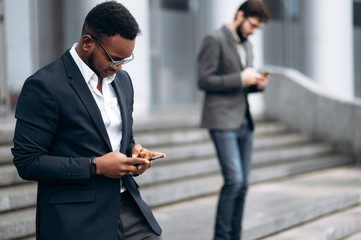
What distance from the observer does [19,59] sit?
9.53 meters

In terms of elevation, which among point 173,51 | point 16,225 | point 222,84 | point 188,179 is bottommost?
point 188,179

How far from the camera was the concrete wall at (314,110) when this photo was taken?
9750 millimetres

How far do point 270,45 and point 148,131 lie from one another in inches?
312

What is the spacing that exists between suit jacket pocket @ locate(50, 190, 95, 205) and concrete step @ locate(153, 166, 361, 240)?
110 inches

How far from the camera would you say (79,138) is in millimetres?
2322

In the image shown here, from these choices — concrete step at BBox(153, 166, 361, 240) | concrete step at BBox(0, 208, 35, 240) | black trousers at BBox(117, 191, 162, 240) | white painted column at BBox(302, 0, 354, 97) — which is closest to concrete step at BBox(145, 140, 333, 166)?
concrete step at BBox(153, 166, 361, 240)

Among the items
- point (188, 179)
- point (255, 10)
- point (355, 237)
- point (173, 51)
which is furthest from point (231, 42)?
point (173, 51)

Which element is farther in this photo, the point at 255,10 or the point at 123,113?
the point at 255,10

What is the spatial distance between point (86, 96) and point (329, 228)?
4.01m

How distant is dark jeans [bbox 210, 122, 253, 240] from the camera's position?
174 inches

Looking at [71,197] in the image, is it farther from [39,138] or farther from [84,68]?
[84,68]

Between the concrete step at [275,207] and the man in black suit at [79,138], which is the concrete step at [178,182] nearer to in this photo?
the concrete step at [275,207]

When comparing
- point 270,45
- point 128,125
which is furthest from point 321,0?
point 128,125

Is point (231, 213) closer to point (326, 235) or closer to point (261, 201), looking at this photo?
point (326, 235)
